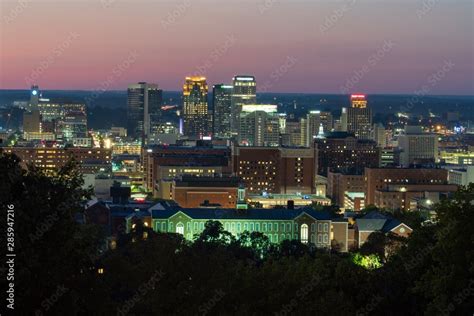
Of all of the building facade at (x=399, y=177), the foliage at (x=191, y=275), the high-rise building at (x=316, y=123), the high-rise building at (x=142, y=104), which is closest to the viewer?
the foliage at (x=191, y=275)

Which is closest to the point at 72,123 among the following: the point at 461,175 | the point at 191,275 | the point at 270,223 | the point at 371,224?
the point at 461,175

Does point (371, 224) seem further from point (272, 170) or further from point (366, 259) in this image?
point (272, 170)

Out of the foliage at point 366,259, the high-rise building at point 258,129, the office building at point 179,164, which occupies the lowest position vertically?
the foliage at point 366,259

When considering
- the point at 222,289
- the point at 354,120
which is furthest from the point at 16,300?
the point at 354,120

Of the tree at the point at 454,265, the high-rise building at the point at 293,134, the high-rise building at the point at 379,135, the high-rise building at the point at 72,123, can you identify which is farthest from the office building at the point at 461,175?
the tree at the point at 454,265

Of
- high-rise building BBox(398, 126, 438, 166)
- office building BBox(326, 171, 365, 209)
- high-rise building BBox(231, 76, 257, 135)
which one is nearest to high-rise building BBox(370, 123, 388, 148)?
high-rise building BBox(398, 126, 438, 166)

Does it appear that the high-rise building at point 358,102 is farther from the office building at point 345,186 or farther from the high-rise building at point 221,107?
the office building at point 345,186
